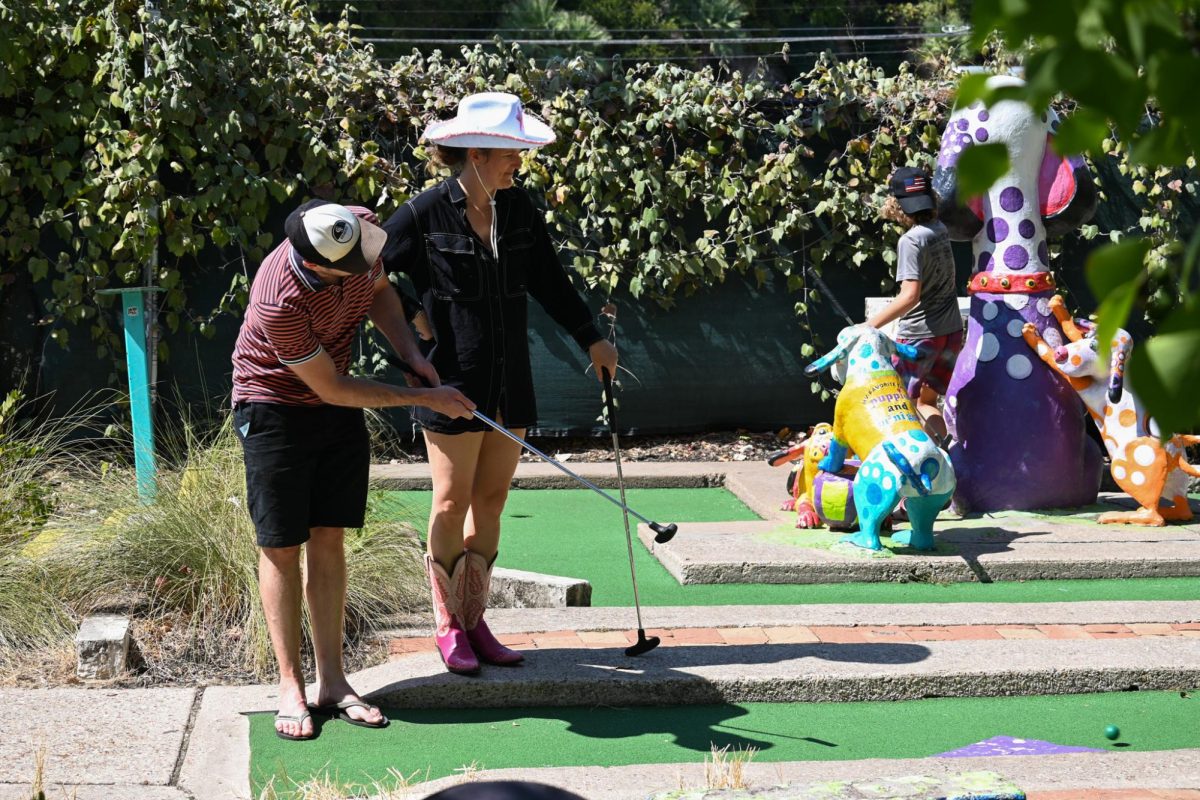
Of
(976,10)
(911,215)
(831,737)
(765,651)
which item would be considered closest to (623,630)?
(765,651)

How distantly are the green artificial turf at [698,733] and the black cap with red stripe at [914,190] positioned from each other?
3.24 meters

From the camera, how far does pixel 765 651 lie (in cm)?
484

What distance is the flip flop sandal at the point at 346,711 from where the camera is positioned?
427 centimetres

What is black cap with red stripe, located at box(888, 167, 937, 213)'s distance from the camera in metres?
7.16

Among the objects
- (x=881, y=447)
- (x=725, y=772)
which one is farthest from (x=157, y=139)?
(x=725, y=772)

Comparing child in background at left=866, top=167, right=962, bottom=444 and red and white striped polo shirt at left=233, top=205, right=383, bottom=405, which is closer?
red and white striped polo shirt at left=233, top=205, right=383, bottom=405

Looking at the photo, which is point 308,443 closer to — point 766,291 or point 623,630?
point 623,630

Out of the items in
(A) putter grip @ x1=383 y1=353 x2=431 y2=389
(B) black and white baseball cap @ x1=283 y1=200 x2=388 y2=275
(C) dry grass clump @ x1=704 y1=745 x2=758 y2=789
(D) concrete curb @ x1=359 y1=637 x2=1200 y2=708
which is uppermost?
(B) black and white baseball cap @ x1=283 y1=200 x2=388 y2=275

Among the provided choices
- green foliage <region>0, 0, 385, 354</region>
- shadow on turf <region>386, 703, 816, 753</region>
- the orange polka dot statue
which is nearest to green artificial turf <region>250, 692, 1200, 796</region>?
shadow on turf <region>386, 703, 816, 753</region>

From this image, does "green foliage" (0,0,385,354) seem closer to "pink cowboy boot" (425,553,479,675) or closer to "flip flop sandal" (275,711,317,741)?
"pink cowboy boot" (425,553,479,675)

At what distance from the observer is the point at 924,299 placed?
731cm

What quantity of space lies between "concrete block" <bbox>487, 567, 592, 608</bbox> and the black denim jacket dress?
1.09m

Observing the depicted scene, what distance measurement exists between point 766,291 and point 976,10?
8.35 m

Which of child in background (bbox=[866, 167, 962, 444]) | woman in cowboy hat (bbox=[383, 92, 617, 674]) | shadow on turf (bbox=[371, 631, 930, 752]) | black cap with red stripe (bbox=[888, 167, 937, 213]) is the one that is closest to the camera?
shadow on turf (bbox=[371, 631, 930, 752])
